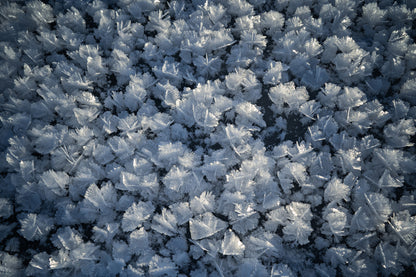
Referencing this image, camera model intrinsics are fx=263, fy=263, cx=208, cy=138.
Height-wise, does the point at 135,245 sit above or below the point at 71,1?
below

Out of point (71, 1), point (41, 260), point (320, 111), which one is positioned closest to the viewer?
point (41, 260)

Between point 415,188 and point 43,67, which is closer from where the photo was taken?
point 415,188

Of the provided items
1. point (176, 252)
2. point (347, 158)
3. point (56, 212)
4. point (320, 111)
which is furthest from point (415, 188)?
point (56, 212)

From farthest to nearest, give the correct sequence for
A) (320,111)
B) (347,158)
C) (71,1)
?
(71,1) → (320,111) → (347,158)

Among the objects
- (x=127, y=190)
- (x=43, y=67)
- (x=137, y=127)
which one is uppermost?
(x=43, y=67)

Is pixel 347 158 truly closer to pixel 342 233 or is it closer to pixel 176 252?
pixel 342 233

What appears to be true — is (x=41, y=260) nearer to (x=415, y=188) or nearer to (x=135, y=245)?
(x=135, y=245)

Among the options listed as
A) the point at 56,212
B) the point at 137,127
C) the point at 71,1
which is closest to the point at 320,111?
the point at 137,127
